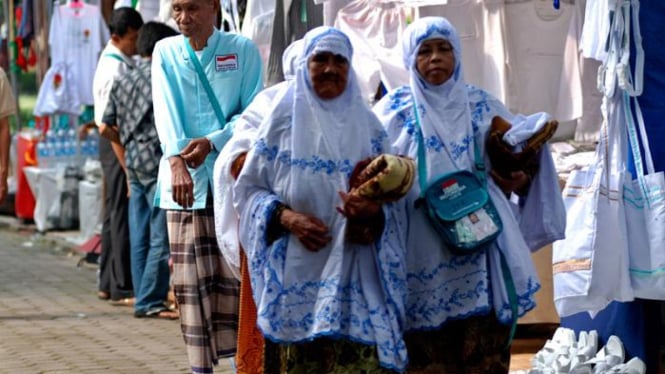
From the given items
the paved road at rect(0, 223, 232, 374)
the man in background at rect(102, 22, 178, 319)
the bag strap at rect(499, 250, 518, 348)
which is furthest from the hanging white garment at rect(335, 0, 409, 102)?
the bag strap at rect(499, 250, 518, 348)

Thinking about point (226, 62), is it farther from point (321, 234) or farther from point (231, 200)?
point (321, 234)

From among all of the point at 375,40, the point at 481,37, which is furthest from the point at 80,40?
the point at 481,37

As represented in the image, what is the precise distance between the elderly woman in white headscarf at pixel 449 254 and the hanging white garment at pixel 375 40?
2.45m

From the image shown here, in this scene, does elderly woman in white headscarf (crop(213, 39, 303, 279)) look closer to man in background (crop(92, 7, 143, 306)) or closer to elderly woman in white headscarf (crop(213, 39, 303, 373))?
elderly woman in white headscarf (crop(213, 39, 303, 373))

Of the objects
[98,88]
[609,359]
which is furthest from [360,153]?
[98,88]

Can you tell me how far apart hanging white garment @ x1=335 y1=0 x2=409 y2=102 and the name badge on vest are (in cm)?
158

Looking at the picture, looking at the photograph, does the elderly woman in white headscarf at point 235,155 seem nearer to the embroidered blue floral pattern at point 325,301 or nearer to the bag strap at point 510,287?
the embroidered blue floral pattern at point 325,301

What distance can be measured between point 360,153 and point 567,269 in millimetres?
1781

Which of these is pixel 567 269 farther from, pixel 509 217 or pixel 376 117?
pixel 376 117

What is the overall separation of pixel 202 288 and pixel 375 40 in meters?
2.19

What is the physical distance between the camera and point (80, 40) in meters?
14.0

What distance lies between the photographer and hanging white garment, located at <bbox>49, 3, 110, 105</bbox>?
45.7ft

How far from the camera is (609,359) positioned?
705 cm

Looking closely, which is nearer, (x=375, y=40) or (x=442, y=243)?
(x=442, y=243)
